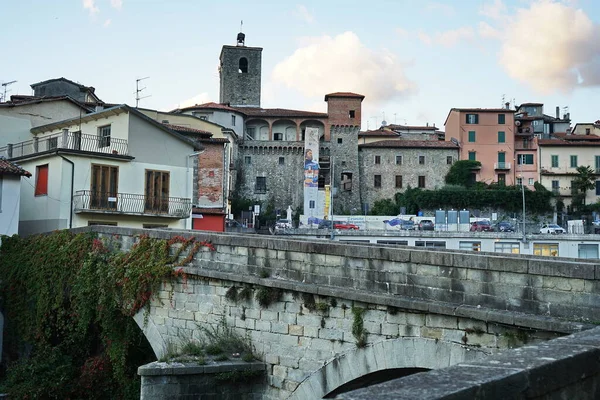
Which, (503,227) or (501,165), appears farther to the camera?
(501,165)

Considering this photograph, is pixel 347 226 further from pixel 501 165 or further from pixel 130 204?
pixel 130 204

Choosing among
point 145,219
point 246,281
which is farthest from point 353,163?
point 246,281

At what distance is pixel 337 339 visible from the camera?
9656mm

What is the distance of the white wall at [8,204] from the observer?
22094 millimetres

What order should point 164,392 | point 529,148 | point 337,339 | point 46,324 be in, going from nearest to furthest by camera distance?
point 337,339 < point 164,392 < point 46,324 < point 529,148

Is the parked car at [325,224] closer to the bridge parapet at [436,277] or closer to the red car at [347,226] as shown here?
the red car at [347,226]

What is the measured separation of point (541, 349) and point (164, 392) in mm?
7574

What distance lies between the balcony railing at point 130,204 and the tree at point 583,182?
186ft

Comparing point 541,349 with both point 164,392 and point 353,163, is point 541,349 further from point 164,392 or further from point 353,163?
point 353,163

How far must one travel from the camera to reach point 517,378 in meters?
3.66

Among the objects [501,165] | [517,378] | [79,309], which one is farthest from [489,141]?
[517,378]

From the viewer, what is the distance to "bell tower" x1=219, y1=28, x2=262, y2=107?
91062 mm

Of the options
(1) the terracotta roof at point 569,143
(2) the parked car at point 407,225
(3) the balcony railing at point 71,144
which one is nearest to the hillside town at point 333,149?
(1) the terracotta roof at point 569,143

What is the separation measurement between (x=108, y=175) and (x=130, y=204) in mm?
1429
